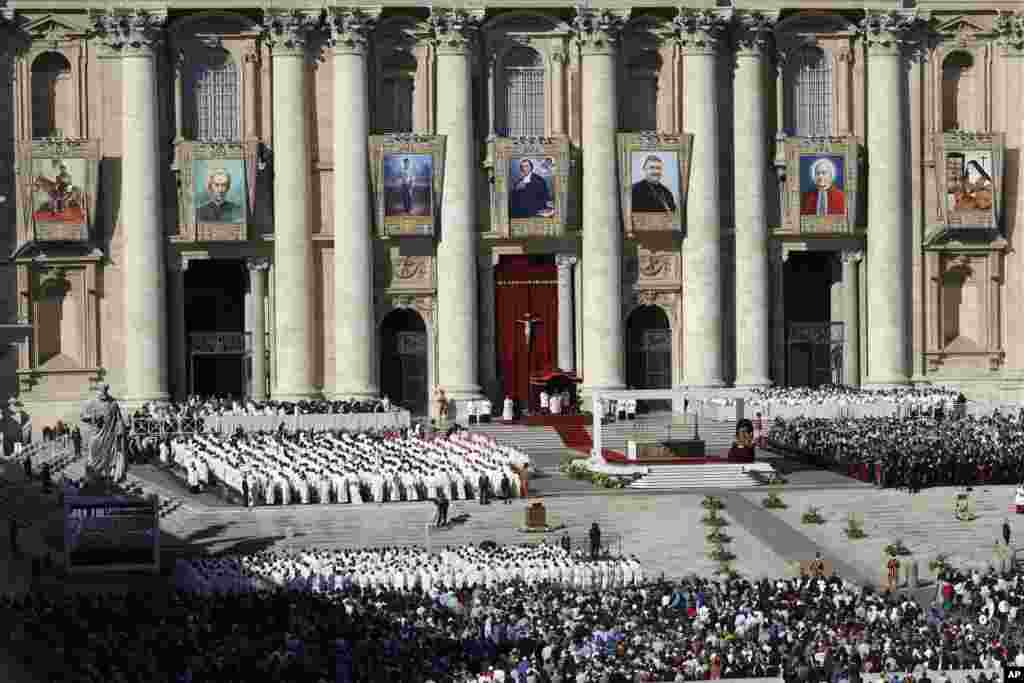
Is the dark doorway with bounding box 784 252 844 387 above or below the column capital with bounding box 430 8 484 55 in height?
below

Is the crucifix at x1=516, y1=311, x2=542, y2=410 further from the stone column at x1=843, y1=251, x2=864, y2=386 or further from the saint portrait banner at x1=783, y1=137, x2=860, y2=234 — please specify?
the stone column at x1=843, y1=251, x2=864, y2=386

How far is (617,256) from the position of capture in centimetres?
10750

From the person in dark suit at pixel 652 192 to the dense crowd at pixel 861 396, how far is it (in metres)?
9.40

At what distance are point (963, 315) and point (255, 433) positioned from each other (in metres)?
35.7

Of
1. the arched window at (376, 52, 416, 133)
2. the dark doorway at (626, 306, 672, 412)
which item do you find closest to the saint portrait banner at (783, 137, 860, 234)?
the dark doorway at (626, 306, 672, 412)

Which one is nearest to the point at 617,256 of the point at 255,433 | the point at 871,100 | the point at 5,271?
the point at 871,100

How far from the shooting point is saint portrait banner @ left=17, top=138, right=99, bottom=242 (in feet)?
341

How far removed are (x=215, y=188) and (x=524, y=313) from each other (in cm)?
1527

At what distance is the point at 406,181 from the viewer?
106m

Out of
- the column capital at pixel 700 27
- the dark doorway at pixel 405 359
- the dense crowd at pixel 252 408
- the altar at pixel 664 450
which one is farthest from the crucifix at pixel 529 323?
the altar at pixel 664 450

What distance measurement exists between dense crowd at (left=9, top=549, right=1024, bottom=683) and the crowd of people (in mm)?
18531

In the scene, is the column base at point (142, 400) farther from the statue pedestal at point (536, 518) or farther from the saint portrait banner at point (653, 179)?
the statue pedestal at point (536, 518)

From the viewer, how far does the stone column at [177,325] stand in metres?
106

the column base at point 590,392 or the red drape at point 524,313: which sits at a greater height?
the red drape at point 524,313
